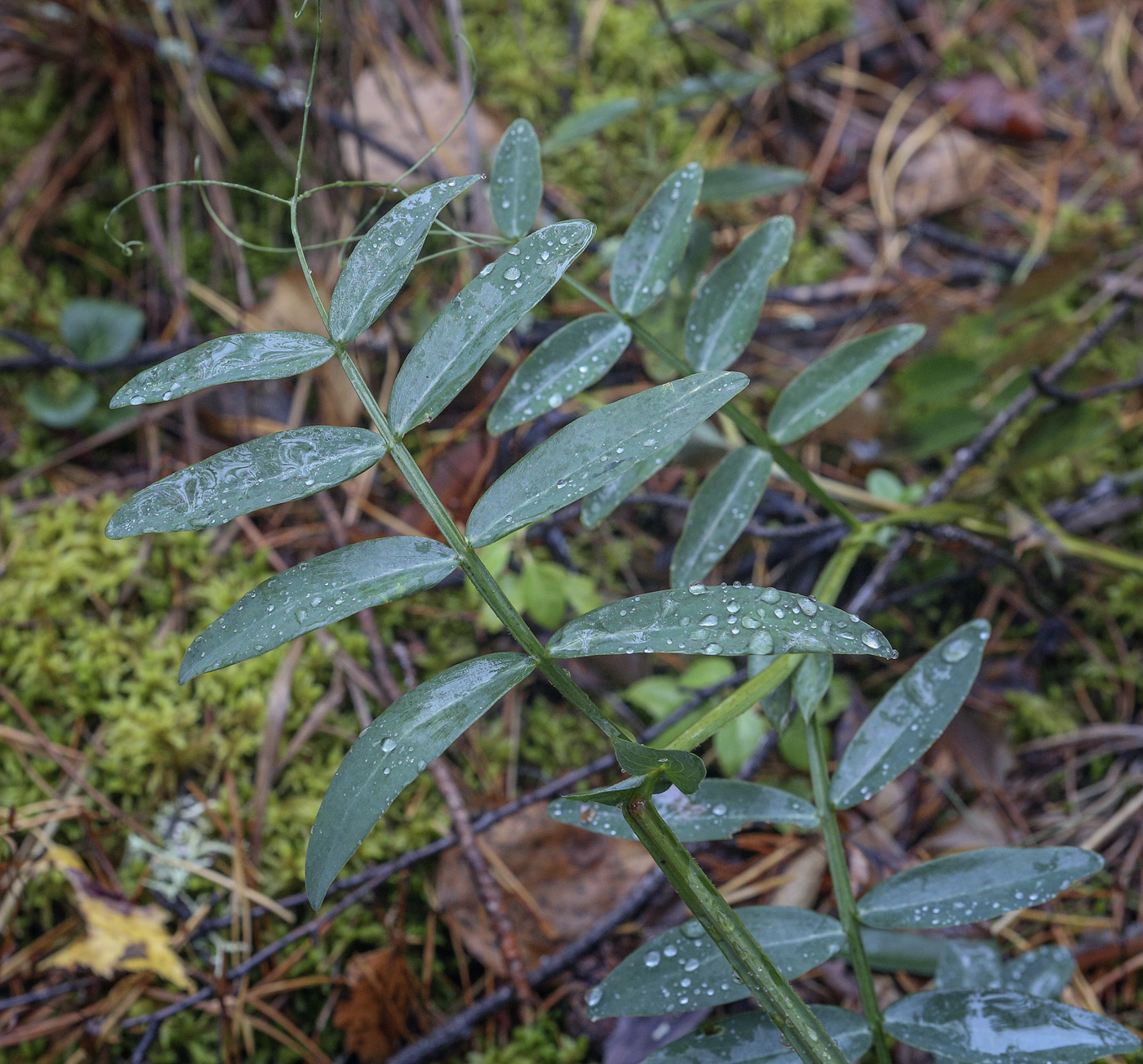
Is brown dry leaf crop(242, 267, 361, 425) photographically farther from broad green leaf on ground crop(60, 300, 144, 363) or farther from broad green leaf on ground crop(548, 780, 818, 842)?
broad green leaf on ground crop(548, 780, 818, 842)

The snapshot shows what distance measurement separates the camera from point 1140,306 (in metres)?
2.41

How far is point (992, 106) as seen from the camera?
9.76 feet

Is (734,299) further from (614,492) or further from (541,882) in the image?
(541,882)

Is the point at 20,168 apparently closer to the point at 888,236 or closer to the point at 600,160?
the point at 600,160

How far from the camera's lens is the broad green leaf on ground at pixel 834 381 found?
1.46 meters

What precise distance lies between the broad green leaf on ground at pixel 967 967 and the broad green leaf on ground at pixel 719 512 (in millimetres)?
744

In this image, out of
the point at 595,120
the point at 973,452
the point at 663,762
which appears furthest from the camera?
the point at 595,120

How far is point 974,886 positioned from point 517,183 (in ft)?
4.05

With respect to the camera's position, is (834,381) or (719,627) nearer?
(719,627)

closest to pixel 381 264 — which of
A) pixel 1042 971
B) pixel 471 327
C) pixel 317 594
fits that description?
pixel 471 327

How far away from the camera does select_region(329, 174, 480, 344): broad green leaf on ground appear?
1032 millimetres

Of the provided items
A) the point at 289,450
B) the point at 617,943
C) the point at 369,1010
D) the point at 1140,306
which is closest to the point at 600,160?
the point at 1140,306

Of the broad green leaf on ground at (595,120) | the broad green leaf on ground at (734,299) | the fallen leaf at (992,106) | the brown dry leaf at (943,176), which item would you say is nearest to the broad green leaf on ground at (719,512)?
the broad green leaf on ground at (734,299)

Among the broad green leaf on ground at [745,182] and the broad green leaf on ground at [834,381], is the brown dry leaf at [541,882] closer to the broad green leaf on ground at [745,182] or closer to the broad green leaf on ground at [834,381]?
the broad green leaf on ground at [834,381]
